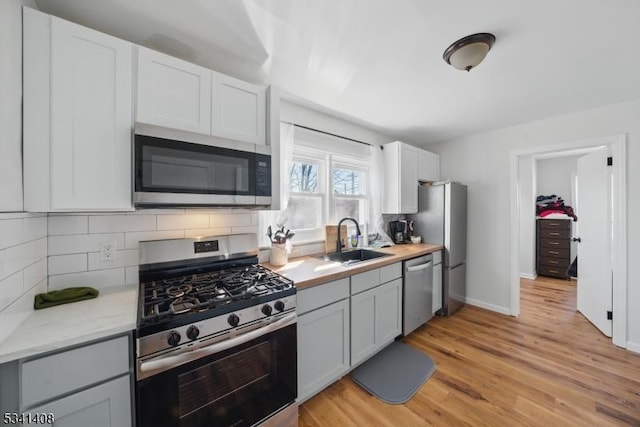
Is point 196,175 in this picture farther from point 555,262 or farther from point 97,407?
point 555,262

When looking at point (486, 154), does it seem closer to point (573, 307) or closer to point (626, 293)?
point (626, 293)

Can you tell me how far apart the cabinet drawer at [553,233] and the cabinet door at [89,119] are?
613 centimetres

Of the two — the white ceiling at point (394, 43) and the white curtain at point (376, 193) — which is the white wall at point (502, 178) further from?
the white curtain at point (376, 193)

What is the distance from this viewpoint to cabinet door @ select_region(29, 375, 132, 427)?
2.86 feet

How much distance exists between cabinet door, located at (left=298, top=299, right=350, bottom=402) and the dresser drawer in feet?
15.6

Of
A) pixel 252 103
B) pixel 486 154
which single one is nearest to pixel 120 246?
pixel 252 103

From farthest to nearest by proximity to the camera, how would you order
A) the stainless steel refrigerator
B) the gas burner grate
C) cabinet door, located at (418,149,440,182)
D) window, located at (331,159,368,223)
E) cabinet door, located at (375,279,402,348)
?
cabinet door, located at (418,149,440,182) < the stainless steel refrigerator < window, located at (331,159,368,223) < cabinet door, located at (375,279,402,348) < the gas burner grate

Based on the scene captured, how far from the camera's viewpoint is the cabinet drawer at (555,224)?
4.33m

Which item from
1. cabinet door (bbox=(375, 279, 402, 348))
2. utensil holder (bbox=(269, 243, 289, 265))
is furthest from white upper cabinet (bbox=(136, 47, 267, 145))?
cabinet door (bbox=(375, 279, 402, 348))

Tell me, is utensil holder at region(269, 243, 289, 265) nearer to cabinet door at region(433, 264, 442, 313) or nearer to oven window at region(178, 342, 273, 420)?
oven window at region(178, 342, 273, 420)

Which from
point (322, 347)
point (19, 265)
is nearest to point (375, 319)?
point (322, 347)

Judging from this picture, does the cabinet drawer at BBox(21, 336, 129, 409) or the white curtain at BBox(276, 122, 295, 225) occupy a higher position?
the white curtain at BBox(276, 122, 295, 225)

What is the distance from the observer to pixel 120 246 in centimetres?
145

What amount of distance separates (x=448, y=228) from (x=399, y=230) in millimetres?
575
